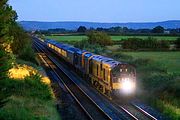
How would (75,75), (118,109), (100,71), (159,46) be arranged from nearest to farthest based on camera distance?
(118,109)
(100,71)
(75,75)
(159,46)

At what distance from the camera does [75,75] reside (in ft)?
147

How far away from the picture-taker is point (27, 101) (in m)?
24.3

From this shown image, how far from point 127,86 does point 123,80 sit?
48 centimetres

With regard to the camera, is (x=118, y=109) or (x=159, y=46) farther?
(x=159, y=46)

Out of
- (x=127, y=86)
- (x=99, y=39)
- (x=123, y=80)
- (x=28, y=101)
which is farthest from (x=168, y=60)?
(x=99, y=39)

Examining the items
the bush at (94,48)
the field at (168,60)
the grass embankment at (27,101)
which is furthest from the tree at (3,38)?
the bush at (94,48)

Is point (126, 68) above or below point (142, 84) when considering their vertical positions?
above

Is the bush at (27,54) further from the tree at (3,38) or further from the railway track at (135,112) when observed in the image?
the tree at (3,38)

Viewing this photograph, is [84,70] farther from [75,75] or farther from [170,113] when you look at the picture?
[170,113]

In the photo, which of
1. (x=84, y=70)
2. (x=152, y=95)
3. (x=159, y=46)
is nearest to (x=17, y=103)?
(x=152, y=95)

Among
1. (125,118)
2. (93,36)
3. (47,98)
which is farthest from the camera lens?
(93,36)

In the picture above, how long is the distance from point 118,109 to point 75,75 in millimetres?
20164

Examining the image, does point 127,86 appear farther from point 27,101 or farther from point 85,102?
point 27,101

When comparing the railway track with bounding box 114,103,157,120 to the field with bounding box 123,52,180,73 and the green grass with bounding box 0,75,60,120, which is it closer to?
the green grass with bounding box 0,75,60,120
